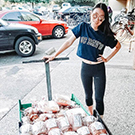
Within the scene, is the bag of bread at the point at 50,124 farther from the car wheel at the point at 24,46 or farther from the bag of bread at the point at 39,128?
the car wheel at the point at 24,46

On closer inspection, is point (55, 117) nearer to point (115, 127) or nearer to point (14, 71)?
point (115, 127)

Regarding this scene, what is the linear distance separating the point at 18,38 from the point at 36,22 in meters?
2.95

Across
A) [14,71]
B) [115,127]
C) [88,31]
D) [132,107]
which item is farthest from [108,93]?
[14,71]

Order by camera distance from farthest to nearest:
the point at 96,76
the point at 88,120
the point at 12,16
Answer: the point at 12,16 < the point at 96,76 < the point at 88,120

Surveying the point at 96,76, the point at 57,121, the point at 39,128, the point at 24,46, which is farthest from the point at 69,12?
the point at 39,128

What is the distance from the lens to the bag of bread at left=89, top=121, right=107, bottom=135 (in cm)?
157

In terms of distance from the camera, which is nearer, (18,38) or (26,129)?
(26,129)

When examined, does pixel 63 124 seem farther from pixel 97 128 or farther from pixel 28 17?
pixel 28 17

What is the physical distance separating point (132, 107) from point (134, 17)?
7767 mm

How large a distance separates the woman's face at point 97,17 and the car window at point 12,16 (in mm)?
7236

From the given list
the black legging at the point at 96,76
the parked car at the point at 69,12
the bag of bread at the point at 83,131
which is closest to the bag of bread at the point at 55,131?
the bag of bread at the point at 83,131

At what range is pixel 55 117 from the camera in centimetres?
191

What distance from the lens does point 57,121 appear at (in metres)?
1.77

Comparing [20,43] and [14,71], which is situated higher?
[20,43]
